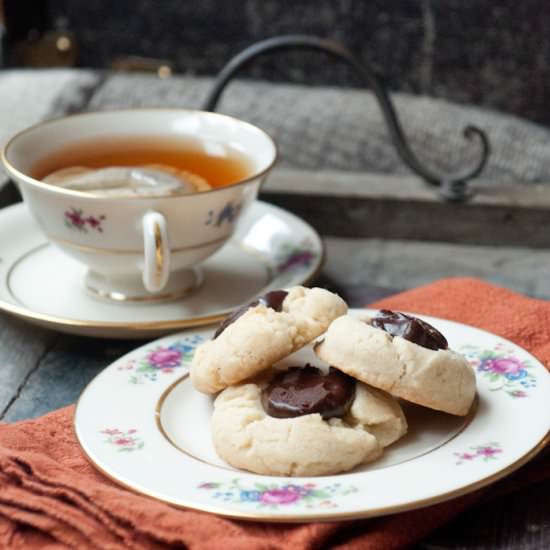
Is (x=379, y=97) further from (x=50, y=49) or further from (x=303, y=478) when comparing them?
(x=50, y=49)

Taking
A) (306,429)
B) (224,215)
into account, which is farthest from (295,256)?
(306,429)

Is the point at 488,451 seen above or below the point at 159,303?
above

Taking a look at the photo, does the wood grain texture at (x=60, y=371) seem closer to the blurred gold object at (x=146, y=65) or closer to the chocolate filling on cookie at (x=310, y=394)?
the chocolate filling on cookie at (x=310, y=394)

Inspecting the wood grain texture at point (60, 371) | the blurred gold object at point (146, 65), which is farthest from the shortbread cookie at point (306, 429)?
the blurred gold object at point (146, 65)

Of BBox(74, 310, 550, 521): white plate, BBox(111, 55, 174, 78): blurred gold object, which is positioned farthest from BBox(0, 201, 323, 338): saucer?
BBox(111, 55, 174, 78): blurred gold object

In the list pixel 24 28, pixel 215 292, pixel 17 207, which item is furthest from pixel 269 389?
pixel 24 28
